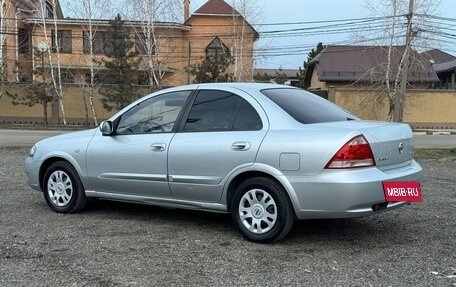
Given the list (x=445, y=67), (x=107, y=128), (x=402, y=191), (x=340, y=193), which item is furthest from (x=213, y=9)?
(x=340, y=193)

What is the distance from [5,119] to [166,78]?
41.0 ft

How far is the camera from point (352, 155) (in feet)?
16.3

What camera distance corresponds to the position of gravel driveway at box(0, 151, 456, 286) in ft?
14.5

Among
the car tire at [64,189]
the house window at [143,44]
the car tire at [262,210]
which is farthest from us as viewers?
the house window at [143,44]

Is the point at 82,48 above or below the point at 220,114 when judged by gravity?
above

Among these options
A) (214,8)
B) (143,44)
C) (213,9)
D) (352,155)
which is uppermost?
(214,8)

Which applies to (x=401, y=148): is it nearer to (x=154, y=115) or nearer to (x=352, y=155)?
(x=352, y=155)

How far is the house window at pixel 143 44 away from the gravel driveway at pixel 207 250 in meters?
27.9

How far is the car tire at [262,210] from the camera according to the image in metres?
5.24

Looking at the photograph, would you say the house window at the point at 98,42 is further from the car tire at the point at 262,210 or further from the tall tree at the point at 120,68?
the car tire at the point at 262,210

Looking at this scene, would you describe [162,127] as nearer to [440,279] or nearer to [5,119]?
[440,279]

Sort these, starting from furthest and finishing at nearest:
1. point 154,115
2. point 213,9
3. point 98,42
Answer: point 213,9
point 98,42
point 154,115

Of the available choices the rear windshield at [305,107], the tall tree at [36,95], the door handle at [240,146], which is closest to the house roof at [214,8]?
the tall tree at [36,95]

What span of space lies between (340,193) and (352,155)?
1.21 ft
